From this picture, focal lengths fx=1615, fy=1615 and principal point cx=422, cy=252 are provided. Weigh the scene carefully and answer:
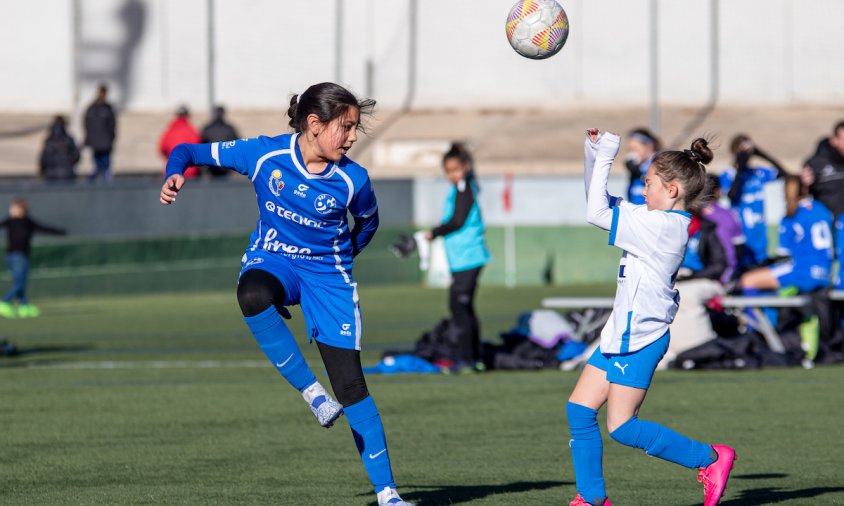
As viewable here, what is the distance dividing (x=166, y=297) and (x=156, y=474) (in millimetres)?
16555

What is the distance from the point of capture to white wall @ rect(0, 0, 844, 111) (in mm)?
37094

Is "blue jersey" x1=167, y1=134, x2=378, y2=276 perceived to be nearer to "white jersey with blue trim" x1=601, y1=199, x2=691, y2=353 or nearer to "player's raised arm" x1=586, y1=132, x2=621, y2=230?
"player's raised arm" x1=586, y1=132, x2=621, y2=230

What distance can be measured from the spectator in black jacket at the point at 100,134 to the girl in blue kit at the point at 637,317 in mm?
20639

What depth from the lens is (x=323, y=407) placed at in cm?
744

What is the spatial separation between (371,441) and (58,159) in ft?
66.1

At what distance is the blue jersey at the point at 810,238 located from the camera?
15.1 meters

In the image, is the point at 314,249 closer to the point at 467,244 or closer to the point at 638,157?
the point at 467,244

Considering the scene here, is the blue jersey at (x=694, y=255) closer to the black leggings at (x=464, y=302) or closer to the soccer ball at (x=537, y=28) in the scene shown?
the black leggings at (x=464, y=302)

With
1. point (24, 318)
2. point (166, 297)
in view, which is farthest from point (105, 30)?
point (24, 318)

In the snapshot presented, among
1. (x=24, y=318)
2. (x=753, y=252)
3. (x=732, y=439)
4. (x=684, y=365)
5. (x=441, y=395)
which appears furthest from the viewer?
(x=24, y=318)

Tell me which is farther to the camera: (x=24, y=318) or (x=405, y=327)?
(x=24, y=318)

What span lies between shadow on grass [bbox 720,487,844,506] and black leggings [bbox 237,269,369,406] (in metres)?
1.95

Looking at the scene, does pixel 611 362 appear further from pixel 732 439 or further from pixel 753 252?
pixel 753 252

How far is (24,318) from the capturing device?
21094mm
